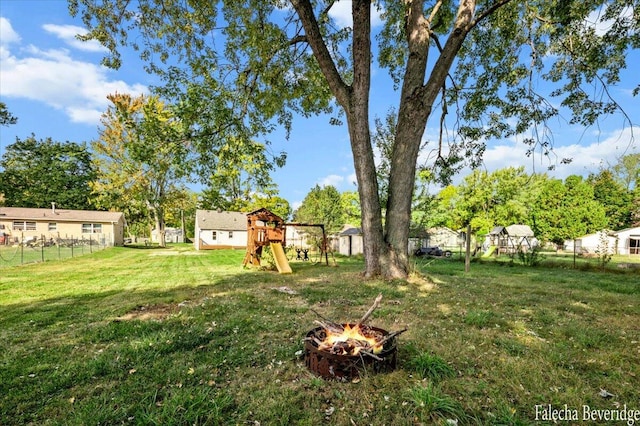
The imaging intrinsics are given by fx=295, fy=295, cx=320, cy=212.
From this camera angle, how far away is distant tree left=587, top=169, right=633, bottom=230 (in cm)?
3297

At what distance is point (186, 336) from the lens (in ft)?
11.8

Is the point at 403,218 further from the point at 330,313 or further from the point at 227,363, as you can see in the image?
the point at 227,363

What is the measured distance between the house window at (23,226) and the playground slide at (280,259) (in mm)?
28831

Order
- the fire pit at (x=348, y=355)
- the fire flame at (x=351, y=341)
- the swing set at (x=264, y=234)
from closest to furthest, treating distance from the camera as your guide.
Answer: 1. the fire pit at (x=348, y=355)
2. the fire flame at (x=351, y=341)
3. the swing set at (x=264, y=234)

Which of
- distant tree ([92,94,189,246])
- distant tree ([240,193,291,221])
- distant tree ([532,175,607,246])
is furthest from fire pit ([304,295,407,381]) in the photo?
distant tree ([532,175,607,246])

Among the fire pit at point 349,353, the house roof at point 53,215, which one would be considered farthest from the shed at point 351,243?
the house roof at point 53,215

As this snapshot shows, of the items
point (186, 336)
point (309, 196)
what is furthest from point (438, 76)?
point (309, 196)

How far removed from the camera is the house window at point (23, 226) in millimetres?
26641

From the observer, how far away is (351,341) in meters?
2.90

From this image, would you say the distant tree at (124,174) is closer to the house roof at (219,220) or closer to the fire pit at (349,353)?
the house roof at (219,220)

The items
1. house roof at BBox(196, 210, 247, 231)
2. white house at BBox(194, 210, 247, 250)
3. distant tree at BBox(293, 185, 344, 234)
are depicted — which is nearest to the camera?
white house at BBox(194, 210, 247, 250)

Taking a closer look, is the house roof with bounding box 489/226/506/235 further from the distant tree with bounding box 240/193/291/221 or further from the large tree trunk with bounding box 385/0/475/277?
the distant tree with bounding box 240/193/291/221

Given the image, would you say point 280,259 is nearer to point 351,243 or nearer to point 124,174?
point 351,243

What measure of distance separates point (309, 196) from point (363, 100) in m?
43.2
